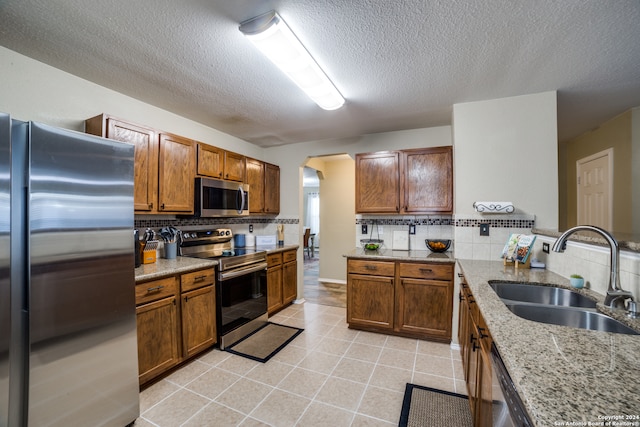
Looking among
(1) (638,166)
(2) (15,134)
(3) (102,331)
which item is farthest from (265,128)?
(1) (638,166)

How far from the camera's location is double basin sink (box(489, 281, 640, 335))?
120 centimetres

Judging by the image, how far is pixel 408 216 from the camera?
3.50m

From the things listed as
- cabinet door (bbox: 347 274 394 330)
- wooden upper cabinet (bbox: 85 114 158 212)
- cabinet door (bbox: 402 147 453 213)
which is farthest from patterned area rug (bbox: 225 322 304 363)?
cabinet door (bbox: 402 147 453 213)

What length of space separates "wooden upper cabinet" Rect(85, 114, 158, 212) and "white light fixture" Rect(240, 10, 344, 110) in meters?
1.34

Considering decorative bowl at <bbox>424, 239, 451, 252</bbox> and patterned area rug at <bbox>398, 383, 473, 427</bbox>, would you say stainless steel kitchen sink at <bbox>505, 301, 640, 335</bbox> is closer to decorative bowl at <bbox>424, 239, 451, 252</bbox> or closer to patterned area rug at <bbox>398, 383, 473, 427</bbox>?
patterned area rug at <bbox>398, 383, 473, 427</bbox>

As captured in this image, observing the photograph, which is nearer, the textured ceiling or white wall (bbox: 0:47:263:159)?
the textured ceiling

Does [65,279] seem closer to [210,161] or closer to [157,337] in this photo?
[157,337]

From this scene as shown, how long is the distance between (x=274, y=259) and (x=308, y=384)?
5.52ft

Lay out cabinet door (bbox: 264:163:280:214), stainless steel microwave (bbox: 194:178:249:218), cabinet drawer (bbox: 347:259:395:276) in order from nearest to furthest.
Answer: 1. stainless steel microwave (bbox: 194:178:249:218)
2. cabinet drawer (bbox: 347:259:395:276)
3. cabinet door (bbox: 264:163:280:214)

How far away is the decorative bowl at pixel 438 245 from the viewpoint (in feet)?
10.4

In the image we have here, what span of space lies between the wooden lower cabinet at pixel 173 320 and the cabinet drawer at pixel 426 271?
6.42 ft

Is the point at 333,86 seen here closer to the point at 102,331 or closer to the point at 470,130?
the point at 470,130

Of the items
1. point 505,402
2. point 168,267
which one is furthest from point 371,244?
point 505,402

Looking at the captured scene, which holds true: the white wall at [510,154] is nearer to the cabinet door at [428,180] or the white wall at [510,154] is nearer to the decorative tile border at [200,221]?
the cabinet door at [428,180]
